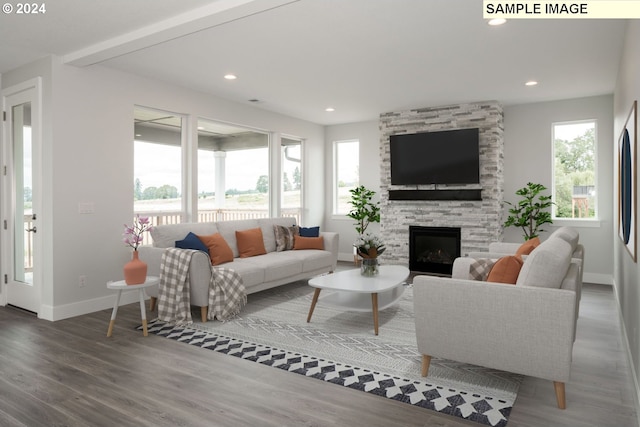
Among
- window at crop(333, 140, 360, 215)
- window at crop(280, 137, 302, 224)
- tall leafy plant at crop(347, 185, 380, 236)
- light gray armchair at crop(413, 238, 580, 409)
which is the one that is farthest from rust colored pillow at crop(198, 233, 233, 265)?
window at crop(333, 140, 360, 215)

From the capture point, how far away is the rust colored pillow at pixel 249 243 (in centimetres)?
543

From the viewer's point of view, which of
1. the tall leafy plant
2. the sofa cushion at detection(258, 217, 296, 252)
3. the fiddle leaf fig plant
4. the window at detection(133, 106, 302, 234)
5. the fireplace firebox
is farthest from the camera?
the tall leafy plant

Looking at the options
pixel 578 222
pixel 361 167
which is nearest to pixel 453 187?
pixel 578 222

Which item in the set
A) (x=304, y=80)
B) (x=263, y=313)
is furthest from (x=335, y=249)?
(x=304, y=80)

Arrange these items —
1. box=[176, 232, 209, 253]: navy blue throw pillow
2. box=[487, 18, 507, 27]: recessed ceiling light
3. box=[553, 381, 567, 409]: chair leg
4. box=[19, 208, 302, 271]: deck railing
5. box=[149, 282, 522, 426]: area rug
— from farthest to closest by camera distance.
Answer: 1. box=[19, 208, 302, 271]: deck railing
2. box=[176, 232, 209, 253]: navy blue throw pillow
3. box=[487, 18, 507, 27]: recessed ceiling light
4. box=[149, 282, 522, 426]: area rug
5. box=[553, 381, 567, 409]: chair leg

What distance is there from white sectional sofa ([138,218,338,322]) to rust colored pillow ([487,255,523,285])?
256 centimetres

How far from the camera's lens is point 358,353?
132 inches

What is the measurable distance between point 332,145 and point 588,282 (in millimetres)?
4904

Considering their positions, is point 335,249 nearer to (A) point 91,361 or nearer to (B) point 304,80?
(B) point 304,80

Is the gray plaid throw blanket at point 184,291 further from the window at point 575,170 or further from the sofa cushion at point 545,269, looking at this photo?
the window at point 575,170

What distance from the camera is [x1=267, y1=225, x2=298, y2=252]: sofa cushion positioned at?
6.02 meters

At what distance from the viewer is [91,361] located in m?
3.17

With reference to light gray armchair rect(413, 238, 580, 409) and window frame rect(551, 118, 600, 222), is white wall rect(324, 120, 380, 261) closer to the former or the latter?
window frame rect(551, 118, 600, 222)

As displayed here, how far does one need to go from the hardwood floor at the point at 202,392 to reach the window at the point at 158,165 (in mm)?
2114
